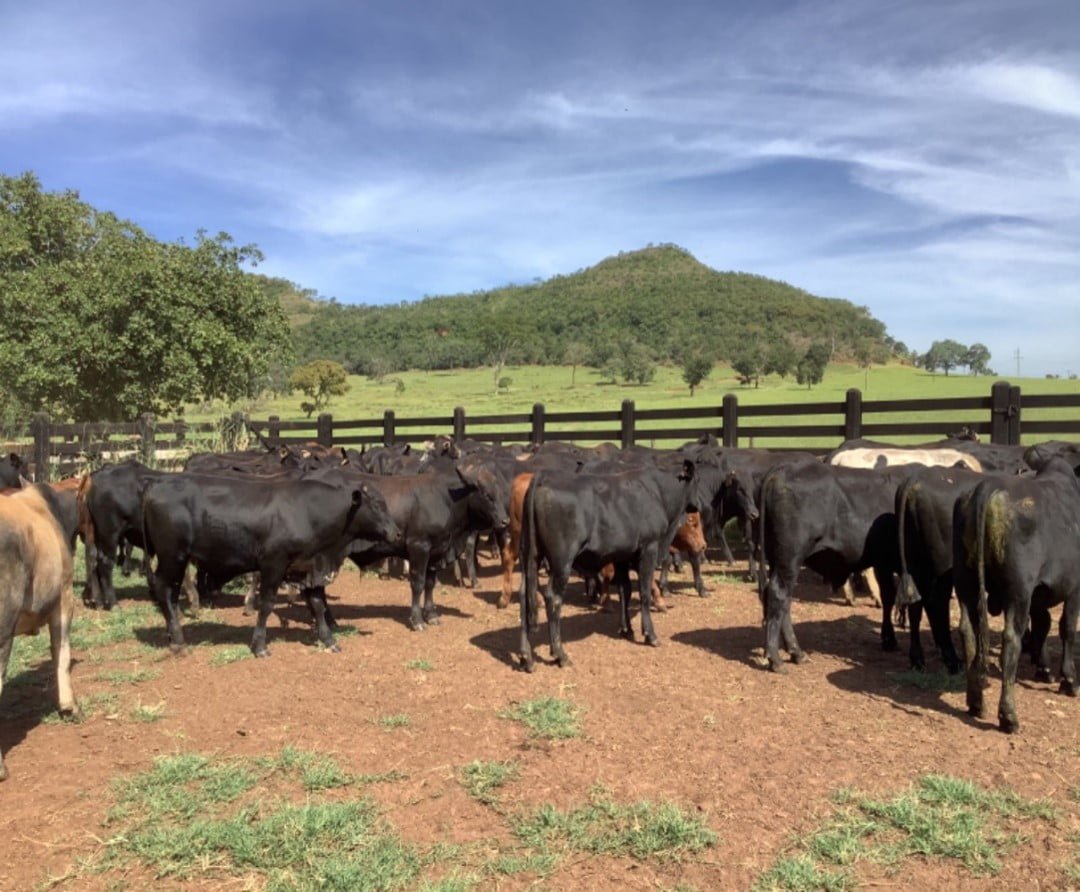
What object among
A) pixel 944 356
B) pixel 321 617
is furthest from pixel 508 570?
pixel 944 356

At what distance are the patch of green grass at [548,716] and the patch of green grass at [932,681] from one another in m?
2.68

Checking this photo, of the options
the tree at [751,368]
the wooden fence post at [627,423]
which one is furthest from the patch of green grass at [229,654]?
the tree at [751,368]

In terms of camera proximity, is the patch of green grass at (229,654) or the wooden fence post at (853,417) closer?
the patch of green grass at (229,654)

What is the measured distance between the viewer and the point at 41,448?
1816cm

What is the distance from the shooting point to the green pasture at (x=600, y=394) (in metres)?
37.7

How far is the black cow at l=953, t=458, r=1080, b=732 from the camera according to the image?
17.5 ft

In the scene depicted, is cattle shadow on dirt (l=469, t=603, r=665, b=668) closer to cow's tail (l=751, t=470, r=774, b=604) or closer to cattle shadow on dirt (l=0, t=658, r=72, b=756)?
cow's tail (l=751, t=470, r=774, b=604)

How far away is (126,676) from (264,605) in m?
1.25

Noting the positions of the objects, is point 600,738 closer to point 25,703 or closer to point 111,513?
point 25,703

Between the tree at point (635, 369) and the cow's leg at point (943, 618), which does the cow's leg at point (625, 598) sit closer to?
the cow's leg at point (943, 618)

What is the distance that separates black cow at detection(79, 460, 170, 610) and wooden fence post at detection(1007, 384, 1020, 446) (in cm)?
1243

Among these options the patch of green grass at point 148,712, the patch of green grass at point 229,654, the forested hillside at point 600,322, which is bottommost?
the patch of green grass at point 229,654

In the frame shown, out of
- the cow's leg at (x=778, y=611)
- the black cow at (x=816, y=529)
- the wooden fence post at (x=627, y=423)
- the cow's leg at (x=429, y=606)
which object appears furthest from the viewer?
the wooden fence post at (x=627, y=423)

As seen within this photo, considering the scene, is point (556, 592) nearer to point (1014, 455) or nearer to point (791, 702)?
point (791, 702)
